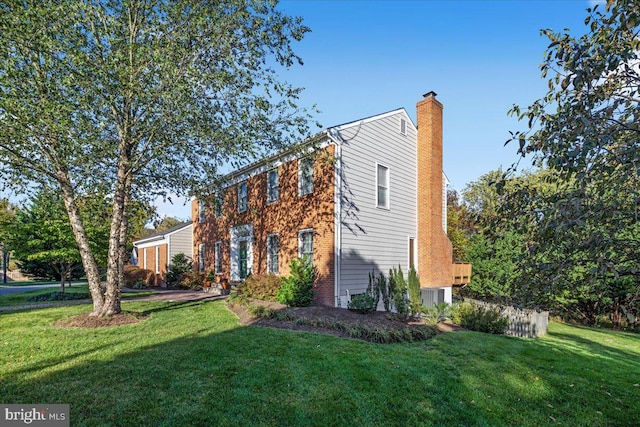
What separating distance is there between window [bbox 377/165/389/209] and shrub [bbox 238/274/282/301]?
5.25 m

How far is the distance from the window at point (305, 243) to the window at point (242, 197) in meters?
5.02

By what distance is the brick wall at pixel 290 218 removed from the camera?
12227mm

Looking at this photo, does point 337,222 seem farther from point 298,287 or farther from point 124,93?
point 124,93

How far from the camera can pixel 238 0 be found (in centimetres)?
943

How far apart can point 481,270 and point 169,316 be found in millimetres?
16341

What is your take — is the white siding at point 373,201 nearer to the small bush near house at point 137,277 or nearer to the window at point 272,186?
the window at point 272,186

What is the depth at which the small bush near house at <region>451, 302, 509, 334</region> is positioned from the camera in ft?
36.3

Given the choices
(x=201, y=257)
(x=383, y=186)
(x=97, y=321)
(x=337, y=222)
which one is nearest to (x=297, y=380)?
(x=97, y=321)

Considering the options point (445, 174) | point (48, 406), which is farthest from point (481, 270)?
point (48, 406)

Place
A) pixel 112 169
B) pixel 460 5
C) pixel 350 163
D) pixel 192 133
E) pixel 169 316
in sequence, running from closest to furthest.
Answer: pixel 460 5 < pixel 192 133 < pixel 169 316 < pixel 112 169 < pixel 350 163

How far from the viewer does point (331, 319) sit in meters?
9.26

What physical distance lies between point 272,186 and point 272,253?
10.0 ft

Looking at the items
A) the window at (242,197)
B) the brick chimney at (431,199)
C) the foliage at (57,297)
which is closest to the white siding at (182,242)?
the window at (242,197)

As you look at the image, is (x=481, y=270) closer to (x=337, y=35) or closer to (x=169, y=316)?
(x=337, y=35)
